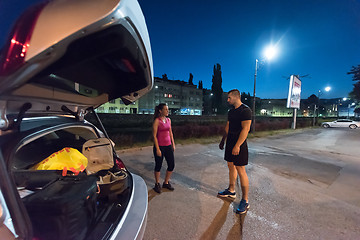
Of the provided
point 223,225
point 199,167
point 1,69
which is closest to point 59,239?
point 1,69

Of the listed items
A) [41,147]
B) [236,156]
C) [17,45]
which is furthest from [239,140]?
[41,147]

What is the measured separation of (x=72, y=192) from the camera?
4.08ft

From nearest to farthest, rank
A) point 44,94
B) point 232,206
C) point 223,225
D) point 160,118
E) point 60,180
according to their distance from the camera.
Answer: point 60,180
point 44,94
point 223,225
point 232,206
point 160,118

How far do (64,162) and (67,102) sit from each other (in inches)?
26.4

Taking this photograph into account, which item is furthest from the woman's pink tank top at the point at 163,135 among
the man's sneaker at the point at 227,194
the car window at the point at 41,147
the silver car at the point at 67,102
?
the man's sneaker at the point at 227,194

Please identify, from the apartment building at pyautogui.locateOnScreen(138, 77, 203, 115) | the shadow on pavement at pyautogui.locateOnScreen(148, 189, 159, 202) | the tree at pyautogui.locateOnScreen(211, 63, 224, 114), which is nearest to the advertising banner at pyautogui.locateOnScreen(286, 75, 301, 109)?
the shadow on pavement at pyautogui.locateOnScreen(148, 189, 159, 202)

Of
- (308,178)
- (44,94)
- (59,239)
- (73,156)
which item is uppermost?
(44,94)

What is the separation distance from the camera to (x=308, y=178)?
14.6 ft

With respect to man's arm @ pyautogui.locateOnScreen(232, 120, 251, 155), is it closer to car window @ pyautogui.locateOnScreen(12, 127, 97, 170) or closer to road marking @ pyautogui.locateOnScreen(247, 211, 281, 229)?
road marking @ pyautogui.locateOnScreen(247, 211, 281, 229)

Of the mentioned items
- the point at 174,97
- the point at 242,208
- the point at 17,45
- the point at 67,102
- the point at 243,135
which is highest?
the point at 174,97

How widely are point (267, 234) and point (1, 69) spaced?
3043mm

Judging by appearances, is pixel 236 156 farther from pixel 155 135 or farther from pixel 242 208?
pixel 155 135

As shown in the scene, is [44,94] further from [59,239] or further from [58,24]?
[59,239]

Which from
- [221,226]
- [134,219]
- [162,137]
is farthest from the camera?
[162,137]
